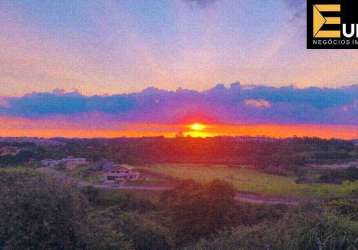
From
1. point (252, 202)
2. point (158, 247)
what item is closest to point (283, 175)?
point (252, 202)

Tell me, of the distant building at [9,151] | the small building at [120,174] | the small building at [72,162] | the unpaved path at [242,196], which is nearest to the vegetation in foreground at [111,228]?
the unpaved path at [242,196]

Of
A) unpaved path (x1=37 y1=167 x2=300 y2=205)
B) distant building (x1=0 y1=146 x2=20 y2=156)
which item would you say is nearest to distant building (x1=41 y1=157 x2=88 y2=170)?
unpaved path (x1=37 y1=167 x2=300 y2=205)

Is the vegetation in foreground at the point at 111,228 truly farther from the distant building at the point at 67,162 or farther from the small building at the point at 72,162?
the small building at the point at 72,162

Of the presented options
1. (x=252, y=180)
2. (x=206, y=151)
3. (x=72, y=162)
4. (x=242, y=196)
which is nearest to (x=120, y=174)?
(x=72, y=162)

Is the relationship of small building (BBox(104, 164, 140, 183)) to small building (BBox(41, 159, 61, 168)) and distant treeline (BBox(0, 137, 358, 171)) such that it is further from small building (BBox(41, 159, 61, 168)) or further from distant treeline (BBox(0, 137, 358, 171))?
small building (BBox(41, 159, 61, 168))

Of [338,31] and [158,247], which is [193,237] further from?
[338,31]

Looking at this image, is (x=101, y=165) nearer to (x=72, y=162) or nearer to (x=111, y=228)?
(x=72, y=162)

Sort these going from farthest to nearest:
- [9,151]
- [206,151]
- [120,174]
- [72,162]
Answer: [206,151]
[120,174]
[9,151]
[72,162]
